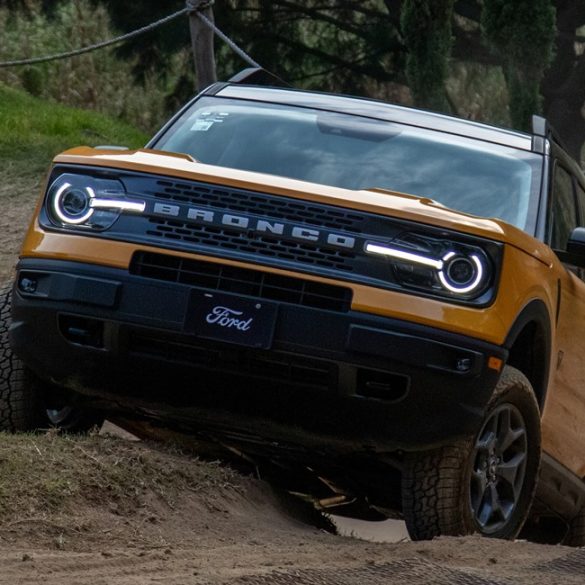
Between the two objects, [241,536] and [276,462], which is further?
[276,462]

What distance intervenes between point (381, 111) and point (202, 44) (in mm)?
5865

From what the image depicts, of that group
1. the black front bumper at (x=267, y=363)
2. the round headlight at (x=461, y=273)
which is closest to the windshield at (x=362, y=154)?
the round headlight at (x=461, y=273)

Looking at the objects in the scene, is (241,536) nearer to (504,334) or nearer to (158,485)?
(158,485)

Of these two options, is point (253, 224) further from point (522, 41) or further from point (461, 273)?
point (522, 41)

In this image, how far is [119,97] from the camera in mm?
21844

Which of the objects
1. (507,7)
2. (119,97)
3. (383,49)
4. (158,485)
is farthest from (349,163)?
(119,97)

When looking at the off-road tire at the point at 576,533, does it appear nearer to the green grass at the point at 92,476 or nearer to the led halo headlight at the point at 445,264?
the green grass at the point at 92,476

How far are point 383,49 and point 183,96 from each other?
2736 mm

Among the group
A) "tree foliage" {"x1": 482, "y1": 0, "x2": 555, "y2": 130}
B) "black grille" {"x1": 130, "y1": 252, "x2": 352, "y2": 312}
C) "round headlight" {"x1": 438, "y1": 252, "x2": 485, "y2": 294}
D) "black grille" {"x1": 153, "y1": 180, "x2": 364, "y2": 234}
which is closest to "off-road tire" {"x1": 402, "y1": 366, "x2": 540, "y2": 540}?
"round headlight" {"x1": 438, "y1": 252, "x2": 485, "y2": 294}

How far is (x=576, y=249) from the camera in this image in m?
5.96

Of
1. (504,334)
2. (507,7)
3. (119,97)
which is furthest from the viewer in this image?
(119,97)

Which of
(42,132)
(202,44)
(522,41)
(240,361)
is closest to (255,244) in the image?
(240,361)

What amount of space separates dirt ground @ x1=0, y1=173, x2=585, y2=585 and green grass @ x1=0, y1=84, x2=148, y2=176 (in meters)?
7.96

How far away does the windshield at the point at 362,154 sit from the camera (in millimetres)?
6133
